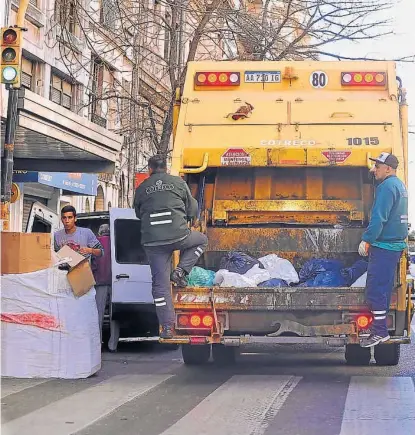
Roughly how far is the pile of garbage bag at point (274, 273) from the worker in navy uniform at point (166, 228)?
0.27 m

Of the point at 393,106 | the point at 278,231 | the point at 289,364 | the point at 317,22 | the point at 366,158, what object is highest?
the point at 317,22

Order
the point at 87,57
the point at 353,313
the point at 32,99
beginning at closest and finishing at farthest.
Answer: the point at 353,313
the point at 32,99
the point at 87,57

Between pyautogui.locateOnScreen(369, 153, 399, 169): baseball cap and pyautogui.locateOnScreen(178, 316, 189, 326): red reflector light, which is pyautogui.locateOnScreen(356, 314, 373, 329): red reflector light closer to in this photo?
pyautogui.locateOnScreen(369, 153, 399, 169): baseball cap

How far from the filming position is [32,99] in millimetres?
9961

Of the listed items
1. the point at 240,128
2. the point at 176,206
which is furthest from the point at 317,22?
the point at 176,206

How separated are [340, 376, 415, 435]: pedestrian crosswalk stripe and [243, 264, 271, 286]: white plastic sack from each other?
1.19 metres

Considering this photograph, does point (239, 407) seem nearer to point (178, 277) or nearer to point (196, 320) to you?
point (196, 320)

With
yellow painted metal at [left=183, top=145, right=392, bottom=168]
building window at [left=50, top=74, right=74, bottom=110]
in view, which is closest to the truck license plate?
yellow painted metal at [left=183, top=145, right=392, bottom=168]

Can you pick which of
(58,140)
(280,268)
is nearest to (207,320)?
(280,268)

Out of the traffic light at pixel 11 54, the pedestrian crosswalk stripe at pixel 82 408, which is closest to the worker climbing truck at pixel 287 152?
the pedestrian crosswalk stripe at pixel 82 408

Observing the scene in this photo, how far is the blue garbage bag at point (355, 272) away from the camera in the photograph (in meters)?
8.23

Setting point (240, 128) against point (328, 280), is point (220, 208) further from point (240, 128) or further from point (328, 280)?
point (328, 280)

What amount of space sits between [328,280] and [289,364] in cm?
153

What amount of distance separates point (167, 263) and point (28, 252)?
4.14 ft
